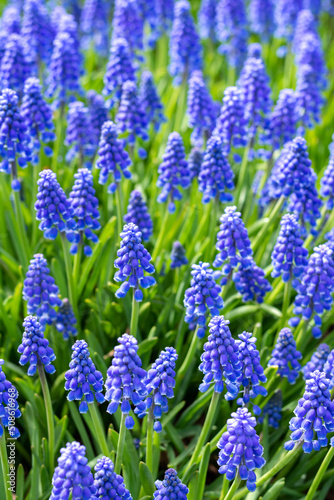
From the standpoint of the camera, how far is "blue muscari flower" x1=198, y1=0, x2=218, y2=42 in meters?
10.5

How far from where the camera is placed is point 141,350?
5715 mm

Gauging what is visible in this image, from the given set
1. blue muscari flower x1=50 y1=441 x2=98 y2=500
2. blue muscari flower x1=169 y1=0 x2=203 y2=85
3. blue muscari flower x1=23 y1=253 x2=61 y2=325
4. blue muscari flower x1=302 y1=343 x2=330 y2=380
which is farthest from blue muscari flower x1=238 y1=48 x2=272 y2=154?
blue muscari flower x1=50 y1=441 x2=98 y2=500

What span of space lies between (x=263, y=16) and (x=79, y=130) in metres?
5.48

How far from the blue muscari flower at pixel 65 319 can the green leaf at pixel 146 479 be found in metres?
1.57

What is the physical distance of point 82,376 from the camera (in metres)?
4.16

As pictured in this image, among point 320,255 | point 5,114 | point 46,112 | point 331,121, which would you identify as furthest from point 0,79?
point 331,121

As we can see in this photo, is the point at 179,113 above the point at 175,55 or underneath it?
underneath

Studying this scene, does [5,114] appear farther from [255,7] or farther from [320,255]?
[255,7]

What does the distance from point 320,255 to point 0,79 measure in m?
4.31

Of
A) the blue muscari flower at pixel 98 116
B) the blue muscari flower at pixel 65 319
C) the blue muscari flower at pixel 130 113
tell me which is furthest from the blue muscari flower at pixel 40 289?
the blue muscari flower at pixel 98 116

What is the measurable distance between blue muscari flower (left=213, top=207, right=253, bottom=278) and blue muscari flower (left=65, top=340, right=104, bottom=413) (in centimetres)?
157

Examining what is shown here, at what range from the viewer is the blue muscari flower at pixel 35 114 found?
6219 millimetres

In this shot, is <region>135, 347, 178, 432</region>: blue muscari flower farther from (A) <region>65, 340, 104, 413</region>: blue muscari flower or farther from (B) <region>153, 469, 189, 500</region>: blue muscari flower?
(B) <region>153, 469, 189, 500</region>: blue muscari flower

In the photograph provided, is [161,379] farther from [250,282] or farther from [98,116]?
[98,116]
